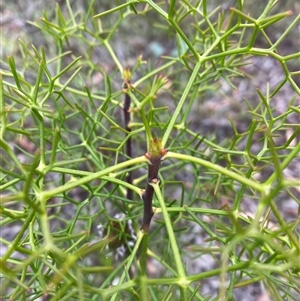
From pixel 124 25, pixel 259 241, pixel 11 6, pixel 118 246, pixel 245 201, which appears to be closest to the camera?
pixel 259 241

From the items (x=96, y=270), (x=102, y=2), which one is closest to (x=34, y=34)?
(x=102, y=2)

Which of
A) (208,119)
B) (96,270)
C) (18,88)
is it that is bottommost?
(208,119)

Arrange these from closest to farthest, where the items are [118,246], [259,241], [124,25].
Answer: [259,241]
[118,246]
[124,25]

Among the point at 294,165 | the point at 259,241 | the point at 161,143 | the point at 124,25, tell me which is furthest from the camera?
the point at 124,25

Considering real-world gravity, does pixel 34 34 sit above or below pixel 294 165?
above

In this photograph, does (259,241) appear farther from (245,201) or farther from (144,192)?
(245,201)

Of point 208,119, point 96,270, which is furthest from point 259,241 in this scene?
point 208,119

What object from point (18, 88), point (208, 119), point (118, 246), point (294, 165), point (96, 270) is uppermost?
point (18, 88)

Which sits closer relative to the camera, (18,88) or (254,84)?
(18,88)

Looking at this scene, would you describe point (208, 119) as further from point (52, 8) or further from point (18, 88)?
point (18, 88)
